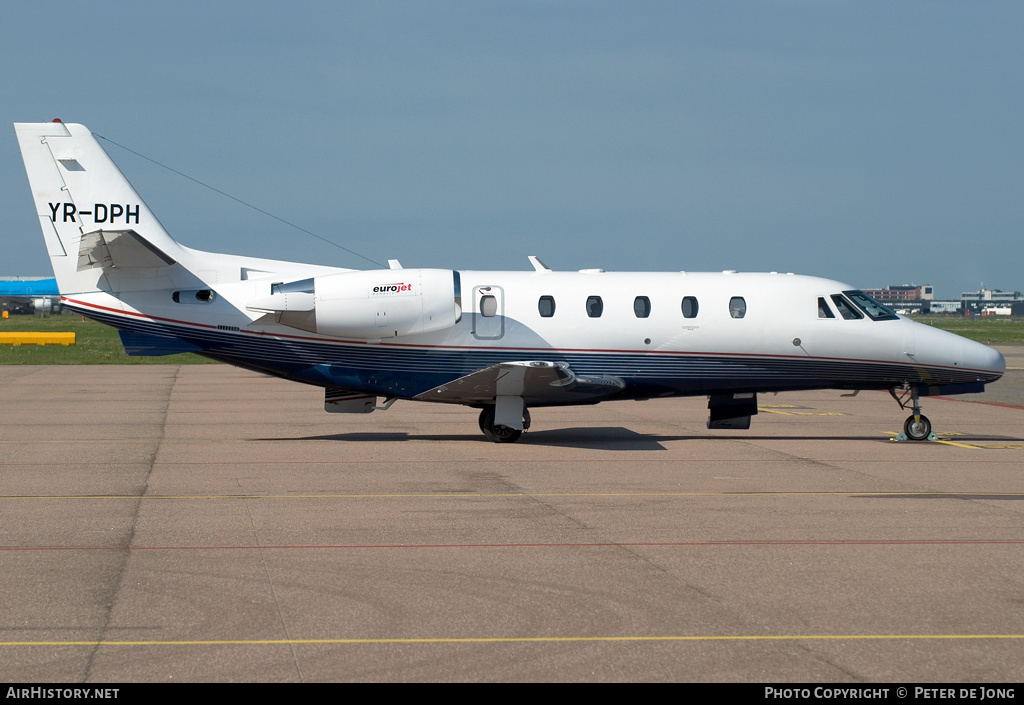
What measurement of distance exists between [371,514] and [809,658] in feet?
20.2

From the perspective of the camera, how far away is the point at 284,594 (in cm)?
842

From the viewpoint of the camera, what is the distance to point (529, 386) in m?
18.5

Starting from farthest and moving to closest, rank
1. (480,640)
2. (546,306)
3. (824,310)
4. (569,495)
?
(824,310)
(546,306)
(569,495)
(480,640)

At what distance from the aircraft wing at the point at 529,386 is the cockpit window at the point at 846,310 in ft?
14.2

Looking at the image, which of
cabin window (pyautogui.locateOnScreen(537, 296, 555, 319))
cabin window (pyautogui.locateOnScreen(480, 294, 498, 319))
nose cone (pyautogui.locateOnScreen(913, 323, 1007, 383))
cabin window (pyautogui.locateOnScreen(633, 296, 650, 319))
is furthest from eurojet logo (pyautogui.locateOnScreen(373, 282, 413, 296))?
nose cone (pyautogui.locateOnScreen(913, 323, 1007, 383))

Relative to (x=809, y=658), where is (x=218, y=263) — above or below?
above

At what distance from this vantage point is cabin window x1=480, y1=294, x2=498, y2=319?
19.0 metres

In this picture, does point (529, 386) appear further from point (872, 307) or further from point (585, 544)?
point (585, 544)

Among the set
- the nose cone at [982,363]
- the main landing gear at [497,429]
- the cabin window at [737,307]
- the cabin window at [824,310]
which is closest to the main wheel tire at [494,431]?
the main landing gear at [497,429]

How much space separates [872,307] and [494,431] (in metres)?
7.41

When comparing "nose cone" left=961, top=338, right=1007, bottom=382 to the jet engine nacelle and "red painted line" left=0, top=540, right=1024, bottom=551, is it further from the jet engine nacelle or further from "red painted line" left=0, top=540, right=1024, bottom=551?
"red painted line" left=0, top=540, right=1024, bottom=551

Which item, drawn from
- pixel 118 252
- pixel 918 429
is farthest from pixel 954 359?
pixel 118 252

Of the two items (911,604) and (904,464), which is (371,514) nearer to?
(911,604)
